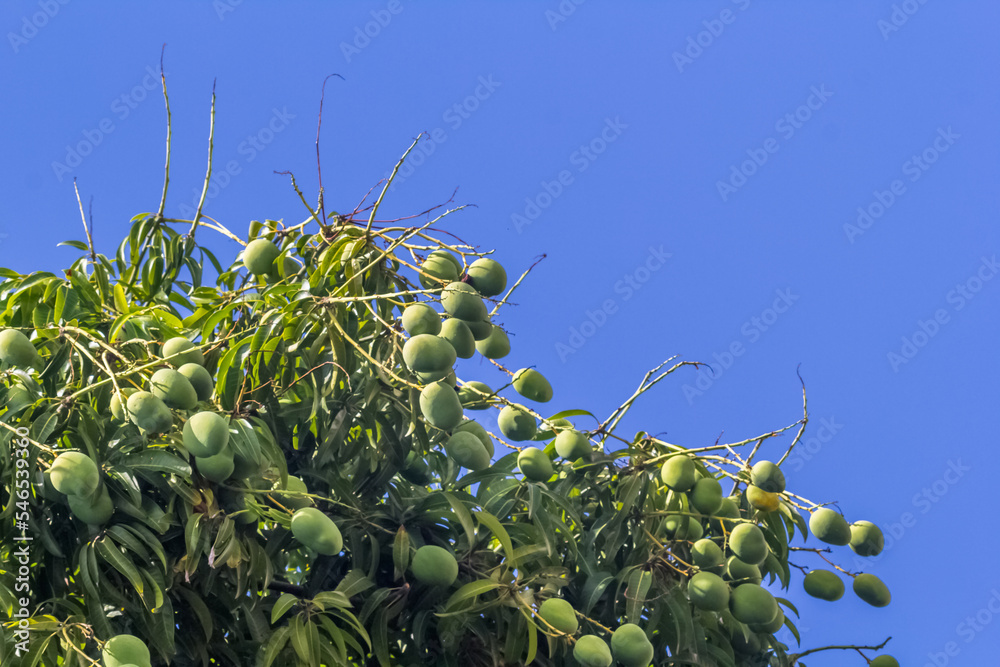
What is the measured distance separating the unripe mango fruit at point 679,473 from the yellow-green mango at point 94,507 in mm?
1330

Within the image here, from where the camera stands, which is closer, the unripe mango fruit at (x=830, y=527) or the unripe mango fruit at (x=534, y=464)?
the unripe mango fruit at (x=534, y=464)

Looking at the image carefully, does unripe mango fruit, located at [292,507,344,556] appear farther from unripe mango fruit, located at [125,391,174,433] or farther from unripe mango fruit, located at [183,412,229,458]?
unripe mango fruit, located at [125,391,174,433]

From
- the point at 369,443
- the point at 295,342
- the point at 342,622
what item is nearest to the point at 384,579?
the point at 342,622

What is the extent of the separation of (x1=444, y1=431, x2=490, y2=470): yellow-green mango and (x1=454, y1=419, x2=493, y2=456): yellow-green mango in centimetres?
7

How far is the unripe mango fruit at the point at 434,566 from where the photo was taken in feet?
7.55

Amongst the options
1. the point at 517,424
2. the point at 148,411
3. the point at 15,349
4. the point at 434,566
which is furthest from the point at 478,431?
the point at 15,349

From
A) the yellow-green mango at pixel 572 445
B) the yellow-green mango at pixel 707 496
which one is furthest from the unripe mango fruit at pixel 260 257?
the yellow-green mango at pixel 707 496

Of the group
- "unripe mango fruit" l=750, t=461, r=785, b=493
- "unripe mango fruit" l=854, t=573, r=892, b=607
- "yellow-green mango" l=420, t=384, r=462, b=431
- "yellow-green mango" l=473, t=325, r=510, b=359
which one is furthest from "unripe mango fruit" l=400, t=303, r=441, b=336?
"unripe mango fruit" l=854, t=573, r=892, b=607

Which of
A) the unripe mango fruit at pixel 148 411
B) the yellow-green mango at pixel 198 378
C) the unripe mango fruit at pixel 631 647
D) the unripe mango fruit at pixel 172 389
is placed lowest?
the unripe mango fruit at pixel 148 411

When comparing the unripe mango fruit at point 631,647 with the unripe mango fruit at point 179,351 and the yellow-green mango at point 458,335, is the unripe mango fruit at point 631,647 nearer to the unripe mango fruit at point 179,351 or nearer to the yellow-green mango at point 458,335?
the yellow-green mango at point 458,335

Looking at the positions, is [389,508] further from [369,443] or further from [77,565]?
[77,565]

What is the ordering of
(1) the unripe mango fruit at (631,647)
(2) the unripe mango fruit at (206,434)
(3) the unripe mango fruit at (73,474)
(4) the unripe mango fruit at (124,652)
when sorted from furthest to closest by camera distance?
(1) the unripe mango fruit at (631,647), (2) the unripe mango fruit at (206,434), (3) the unripe mango fruit at (73,474), (4) the unripe mango fruit at (124,652)

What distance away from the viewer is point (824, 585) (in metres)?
2.78

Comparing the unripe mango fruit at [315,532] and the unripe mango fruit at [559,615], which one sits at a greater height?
the unripe mango fruit at [559,615]
